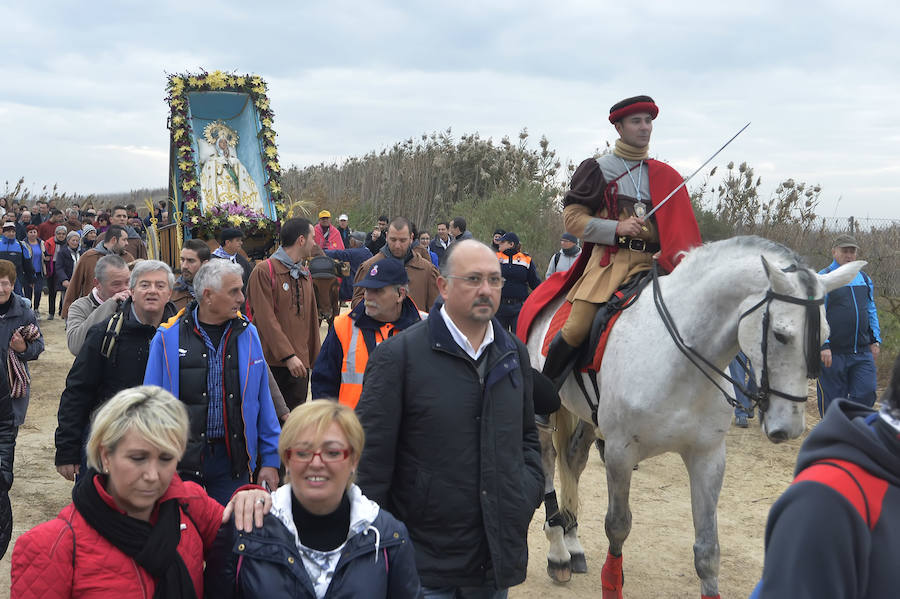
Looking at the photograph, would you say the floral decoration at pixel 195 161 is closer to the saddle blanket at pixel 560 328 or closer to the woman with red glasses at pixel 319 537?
the saddle blanket at pixel 560 328

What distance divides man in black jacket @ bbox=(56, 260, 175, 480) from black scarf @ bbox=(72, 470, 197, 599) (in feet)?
6.80

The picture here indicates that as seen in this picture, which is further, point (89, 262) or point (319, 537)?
point (89, 262)

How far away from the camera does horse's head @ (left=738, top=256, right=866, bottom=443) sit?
13.3 feet

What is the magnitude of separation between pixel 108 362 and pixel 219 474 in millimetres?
897

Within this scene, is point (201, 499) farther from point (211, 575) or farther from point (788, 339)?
point (788, 339)

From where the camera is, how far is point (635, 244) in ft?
17.7

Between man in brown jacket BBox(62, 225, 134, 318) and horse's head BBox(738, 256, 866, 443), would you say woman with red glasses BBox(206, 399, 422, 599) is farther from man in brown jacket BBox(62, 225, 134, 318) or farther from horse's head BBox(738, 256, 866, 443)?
man in brown jacket BBox(62, 225, 134, 318)

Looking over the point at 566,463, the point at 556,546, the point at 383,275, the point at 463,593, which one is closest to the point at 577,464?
the point at 566,463

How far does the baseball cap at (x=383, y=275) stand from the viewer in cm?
428

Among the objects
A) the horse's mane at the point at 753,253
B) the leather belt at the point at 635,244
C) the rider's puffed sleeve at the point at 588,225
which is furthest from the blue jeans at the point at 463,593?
the leather belt at the point at 635,244

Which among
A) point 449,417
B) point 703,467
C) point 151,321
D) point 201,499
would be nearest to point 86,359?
point 151,321

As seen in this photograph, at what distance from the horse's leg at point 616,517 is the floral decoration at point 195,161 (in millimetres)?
9200

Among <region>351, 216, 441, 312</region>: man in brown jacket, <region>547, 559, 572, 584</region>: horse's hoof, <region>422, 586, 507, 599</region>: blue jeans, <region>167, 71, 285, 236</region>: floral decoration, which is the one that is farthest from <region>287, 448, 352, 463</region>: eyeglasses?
<region>167, 71, 285, 236</region>: floral decoration

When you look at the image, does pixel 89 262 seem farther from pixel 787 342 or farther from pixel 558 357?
pixel 787 342
